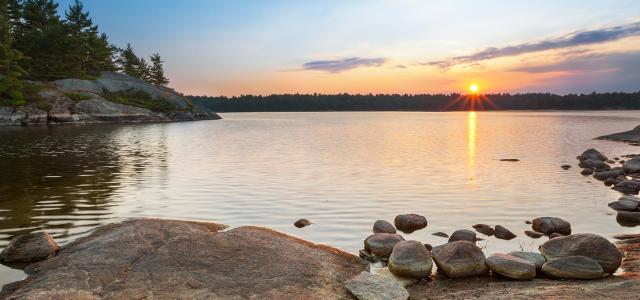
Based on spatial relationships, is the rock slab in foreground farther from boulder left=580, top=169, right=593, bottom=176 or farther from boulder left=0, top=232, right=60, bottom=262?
boulder left=580, top=169, right=593, bottom=176

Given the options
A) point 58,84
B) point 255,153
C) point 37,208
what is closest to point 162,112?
point 58,84

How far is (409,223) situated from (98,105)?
286 ft

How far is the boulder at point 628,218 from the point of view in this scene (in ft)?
48.3

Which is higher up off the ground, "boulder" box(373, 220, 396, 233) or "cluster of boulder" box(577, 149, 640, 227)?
"boulder" box(373, 220, 396, 233)

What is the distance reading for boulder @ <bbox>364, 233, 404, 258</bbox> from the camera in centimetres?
1100

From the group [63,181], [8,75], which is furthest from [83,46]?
[63,181]

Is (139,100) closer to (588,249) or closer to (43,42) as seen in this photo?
(43,42)

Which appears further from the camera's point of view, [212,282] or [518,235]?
[518,235]

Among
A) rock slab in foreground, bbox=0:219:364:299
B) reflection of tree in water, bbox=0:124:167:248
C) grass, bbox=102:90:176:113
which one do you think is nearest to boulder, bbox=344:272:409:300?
rock slab in foreground, bbox=0:219:364:299

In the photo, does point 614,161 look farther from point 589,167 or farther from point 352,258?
point 352,258

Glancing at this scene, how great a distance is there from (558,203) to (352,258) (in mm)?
12117

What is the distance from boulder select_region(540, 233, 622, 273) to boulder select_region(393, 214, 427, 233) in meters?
4.54

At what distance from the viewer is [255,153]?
3922cm

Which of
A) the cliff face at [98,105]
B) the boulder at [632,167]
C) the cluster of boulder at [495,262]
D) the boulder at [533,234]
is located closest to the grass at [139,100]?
→ the cliff face at [98,105]
